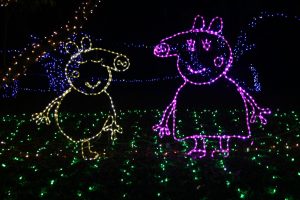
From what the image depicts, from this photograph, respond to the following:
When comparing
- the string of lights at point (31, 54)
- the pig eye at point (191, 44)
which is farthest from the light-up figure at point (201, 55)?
the string of lights at point (31, 54)

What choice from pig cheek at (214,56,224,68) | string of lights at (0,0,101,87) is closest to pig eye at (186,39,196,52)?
pig cheek at (214,56,224,68)

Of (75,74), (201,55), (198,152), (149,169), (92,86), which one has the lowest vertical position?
(149,169)

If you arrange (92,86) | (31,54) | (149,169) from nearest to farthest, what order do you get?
(149,169) < (92,86) < (31,54)

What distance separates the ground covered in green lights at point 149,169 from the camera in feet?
16.7

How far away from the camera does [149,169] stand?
5902mm

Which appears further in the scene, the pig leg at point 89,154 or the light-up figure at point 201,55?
the pig leg at point 89,154

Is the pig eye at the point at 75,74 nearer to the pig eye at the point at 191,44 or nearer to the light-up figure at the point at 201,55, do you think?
the light-up figure at the point at 201,55

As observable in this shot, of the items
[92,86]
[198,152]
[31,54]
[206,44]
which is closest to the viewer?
[206,44]

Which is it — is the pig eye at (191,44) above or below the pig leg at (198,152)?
above

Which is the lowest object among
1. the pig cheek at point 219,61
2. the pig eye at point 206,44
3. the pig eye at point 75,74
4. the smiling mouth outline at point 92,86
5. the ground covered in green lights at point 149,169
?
the ground covered in green lights at point 149,169

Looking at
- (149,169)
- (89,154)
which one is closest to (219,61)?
(149,169)

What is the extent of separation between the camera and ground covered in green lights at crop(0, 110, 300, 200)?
200 inches

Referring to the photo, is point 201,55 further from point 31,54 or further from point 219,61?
point 31,54

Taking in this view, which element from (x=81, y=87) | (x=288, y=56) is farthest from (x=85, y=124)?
(x=288, y=56)
